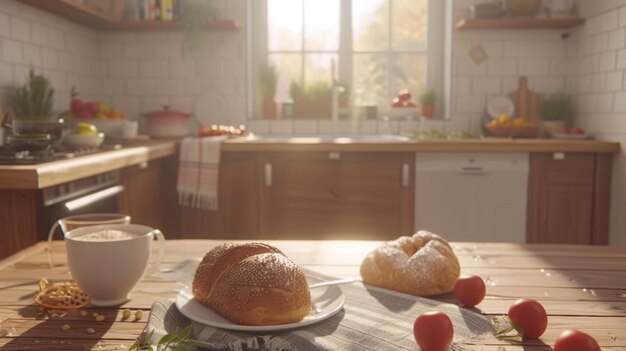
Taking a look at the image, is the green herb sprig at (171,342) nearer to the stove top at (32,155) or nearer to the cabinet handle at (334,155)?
the stove top at (32,155)

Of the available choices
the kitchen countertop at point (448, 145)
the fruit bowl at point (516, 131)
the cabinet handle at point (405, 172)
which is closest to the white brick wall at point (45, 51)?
the kitchen countertop at point (448, 145)

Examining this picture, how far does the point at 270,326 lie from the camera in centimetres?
75

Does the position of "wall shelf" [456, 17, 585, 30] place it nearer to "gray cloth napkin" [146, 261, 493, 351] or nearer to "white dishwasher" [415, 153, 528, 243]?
"white dishwasher" [415, 153, 528, 243]

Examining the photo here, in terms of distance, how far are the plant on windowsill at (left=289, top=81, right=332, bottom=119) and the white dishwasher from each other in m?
0.97

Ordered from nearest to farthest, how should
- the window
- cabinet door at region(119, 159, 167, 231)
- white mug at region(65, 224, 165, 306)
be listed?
white mug at region(65, 224, 165, 306)
cabinet door at region(119, 159, 167, 231)
the window

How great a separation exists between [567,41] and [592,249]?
117 inches

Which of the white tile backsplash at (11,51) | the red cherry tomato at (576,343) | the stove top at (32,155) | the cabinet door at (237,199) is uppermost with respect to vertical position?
the white tile backsplash at (11,51)

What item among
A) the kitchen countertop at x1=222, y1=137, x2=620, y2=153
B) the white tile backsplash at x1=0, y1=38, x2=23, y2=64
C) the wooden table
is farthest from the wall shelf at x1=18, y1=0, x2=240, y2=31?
the wooden table

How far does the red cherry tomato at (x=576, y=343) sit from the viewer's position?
0.65 metres

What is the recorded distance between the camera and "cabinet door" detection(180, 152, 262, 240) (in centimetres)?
335

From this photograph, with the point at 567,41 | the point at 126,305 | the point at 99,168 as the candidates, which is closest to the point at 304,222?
the point at 99,168

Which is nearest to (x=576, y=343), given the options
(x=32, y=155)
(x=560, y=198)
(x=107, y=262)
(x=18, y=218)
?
(x=107, y=262)

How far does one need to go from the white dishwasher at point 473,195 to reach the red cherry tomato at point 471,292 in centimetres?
242

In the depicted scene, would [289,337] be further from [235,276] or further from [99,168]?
[99,168]
